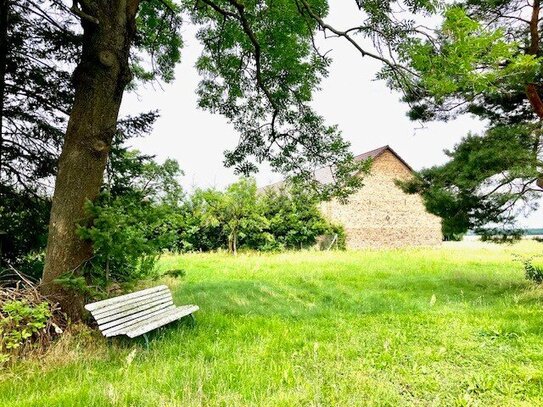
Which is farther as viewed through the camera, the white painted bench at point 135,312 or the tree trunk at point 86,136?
the tree trunk at point 86,136

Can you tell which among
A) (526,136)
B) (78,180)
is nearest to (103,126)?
(78,180)

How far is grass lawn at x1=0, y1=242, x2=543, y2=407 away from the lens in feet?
10.2

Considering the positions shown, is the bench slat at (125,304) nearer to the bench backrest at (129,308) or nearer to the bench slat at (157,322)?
the bench backrest at (129,308)

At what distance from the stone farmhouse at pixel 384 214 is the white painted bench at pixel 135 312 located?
1983cm

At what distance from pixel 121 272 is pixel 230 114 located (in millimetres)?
4676

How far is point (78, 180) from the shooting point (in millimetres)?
4715

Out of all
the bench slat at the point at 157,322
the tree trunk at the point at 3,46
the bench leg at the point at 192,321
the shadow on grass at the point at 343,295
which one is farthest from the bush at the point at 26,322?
the tree trunk at the point at 3,46

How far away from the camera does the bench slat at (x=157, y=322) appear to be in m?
4.23

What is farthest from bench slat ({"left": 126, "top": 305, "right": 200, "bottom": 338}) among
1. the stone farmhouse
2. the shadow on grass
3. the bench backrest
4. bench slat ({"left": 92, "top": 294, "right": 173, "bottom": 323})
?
the stone farmhouse

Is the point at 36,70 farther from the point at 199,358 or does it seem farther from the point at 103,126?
the point at 199,358

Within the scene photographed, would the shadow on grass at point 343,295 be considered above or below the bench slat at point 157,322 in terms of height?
below

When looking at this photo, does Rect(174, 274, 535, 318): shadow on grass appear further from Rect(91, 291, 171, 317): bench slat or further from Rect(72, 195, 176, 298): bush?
Rect(72, 195, 176, 298): bush

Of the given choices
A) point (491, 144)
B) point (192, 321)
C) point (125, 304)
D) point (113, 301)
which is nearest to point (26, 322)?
point (113, 301)

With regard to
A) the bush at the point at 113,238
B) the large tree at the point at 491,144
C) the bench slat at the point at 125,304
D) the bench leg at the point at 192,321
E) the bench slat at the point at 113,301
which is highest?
the large tree at the point at 491,144
